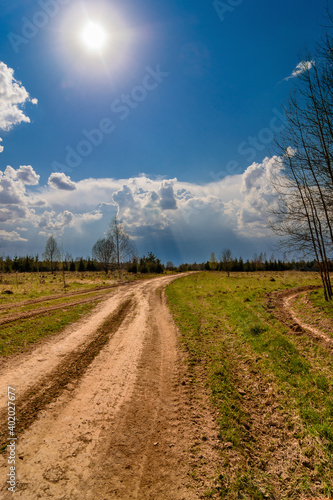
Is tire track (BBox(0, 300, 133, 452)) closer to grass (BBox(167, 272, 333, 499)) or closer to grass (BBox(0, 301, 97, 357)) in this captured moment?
grass (BBox(0, 301, 97, 357))

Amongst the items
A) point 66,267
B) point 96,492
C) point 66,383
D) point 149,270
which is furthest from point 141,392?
point 66,267

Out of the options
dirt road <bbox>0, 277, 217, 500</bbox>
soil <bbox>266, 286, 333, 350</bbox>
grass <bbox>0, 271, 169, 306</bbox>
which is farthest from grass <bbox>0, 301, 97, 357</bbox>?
soil <bbox>266, 286, 333, 350</bbox>

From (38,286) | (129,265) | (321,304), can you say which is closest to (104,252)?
(129,265)

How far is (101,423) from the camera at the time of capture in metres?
4.61

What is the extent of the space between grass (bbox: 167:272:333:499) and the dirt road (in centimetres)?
63

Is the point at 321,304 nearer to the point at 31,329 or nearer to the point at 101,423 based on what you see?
the point at 101,423

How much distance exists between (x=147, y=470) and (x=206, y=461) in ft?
3.35

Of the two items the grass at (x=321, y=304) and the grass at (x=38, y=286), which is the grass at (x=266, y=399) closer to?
the grass at (x=321, y=304)

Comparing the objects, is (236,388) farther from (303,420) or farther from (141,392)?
(141,392)

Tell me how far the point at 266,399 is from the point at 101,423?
3.99m

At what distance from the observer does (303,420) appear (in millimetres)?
4598

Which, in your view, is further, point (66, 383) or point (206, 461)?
point (66, 383)

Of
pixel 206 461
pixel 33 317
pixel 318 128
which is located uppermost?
pixel 318 128

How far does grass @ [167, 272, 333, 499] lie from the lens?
346 cm
